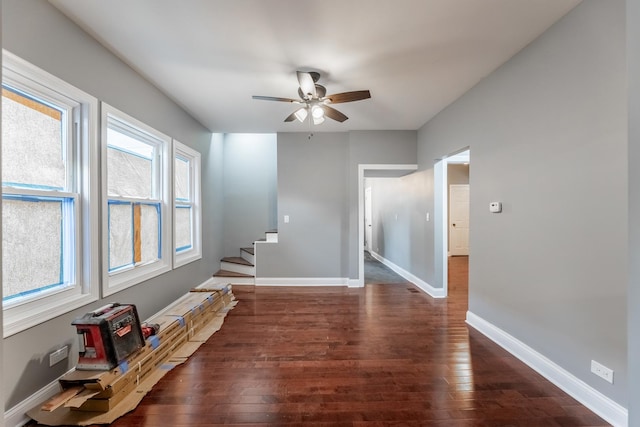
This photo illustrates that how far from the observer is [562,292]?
6.41 ft

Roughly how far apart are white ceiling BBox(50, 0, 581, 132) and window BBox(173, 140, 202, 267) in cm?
99

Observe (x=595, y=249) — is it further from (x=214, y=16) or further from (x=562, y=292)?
(x=214, y=16)

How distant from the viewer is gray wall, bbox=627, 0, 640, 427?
867mm

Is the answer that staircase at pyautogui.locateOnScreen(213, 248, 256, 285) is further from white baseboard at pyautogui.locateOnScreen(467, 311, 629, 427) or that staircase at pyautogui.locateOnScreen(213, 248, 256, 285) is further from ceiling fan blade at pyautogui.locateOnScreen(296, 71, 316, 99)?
white baseboard at pyautogui.locateOnScreen(467, 311, 629, 427)

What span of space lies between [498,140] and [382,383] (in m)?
2.41

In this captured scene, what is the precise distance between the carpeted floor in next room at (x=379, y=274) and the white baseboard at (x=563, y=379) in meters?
2.28

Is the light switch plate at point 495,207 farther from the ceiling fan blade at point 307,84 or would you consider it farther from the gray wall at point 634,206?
the ceiling fan blade at point 307,84

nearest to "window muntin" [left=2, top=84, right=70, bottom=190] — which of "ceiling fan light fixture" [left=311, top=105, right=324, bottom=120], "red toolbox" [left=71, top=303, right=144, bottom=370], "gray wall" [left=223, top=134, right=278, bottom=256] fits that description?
"red toolbox" [left=71, top=303, right=144, bottom=370]

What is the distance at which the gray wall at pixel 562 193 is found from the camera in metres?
1.62

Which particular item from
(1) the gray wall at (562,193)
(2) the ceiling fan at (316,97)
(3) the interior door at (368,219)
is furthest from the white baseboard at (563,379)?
(3) the interior door at (368,219)

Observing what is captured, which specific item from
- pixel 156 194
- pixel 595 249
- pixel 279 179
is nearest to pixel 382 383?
pixel 595 249

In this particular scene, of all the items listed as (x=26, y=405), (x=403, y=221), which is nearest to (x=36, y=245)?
(x=26, y=405)

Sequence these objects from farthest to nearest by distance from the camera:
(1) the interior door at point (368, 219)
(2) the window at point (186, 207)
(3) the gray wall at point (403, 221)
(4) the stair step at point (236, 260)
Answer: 1. (1) the interior door at point (368, 219)
2. (4) the stair step at point (236, 260)
3. (3) the gray wall at point (403, 221)
4. (2) the window at point (186, 207)

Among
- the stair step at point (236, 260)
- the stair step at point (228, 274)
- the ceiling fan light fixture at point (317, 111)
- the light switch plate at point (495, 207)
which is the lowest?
the stair step at point (228, 274)
